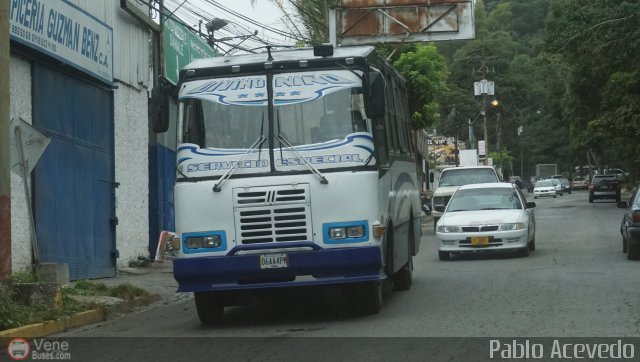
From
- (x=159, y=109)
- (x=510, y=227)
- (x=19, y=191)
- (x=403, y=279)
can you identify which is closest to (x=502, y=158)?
(x=510, y=227)

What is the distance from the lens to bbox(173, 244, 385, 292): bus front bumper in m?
10.7

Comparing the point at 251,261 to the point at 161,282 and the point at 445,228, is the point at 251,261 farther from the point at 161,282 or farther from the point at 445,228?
the point at 445,228

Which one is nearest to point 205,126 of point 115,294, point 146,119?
point 115,294

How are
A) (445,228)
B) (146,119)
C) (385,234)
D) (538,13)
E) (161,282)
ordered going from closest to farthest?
1. (385,234)
2. (161,282)
3. (445,228)
4. (146,119)
5. (538,13)

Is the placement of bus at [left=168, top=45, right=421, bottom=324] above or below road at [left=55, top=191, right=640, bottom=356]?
above

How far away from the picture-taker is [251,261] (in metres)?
10.8

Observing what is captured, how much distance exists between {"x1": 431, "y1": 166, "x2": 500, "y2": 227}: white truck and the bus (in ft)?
57.9

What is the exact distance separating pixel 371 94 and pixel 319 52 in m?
0.88

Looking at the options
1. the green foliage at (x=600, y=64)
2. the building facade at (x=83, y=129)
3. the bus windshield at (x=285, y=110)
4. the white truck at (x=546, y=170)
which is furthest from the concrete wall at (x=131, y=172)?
the white truck at (x=546, y=170)

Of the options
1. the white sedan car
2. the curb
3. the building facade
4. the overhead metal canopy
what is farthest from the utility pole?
the overhead metal canopy

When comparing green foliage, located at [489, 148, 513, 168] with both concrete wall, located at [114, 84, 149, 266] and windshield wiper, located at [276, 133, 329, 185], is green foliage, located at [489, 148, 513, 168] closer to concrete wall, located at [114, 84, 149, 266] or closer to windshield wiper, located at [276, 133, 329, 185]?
concrete wall, located at [114, 84, 149, 266]

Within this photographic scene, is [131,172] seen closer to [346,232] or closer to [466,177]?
[346,232]

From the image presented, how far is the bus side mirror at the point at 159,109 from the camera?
37.2ft

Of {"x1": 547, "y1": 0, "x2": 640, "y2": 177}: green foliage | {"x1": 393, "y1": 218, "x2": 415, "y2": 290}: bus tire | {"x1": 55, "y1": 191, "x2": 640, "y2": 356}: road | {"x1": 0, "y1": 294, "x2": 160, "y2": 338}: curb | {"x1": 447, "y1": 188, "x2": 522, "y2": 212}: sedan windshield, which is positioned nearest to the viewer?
{"x1": 55, "y1": 191, "x2": 640, "y2": 356}: road
